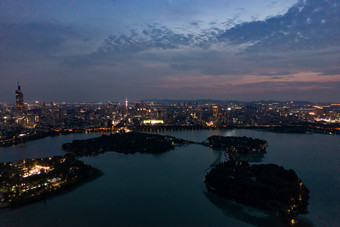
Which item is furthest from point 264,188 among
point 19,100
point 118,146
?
point 19,100

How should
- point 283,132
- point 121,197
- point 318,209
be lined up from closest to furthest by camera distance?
point 318,209 → point 121,197 → point 283,132

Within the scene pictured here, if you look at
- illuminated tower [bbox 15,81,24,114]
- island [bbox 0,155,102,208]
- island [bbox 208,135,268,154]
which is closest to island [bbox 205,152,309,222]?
island [bbox 208,135,268,154]

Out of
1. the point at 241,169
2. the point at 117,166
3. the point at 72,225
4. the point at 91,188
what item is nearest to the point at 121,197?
the point at 91,188

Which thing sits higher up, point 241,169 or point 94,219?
point 241,169

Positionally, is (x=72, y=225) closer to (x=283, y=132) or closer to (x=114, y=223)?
(x=114, y=223)

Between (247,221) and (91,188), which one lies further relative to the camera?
(91,188)

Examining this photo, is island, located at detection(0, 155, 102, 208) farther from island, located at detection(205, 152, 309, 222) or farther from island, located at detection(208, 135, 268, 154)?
island, located at detection(208, 135, 268, 154)
